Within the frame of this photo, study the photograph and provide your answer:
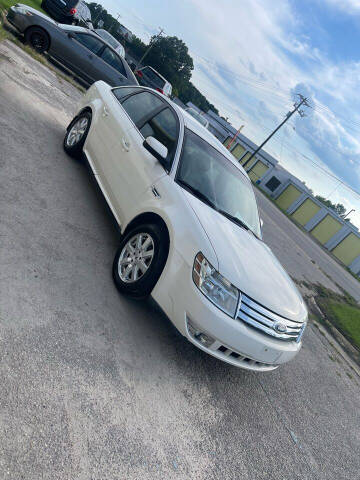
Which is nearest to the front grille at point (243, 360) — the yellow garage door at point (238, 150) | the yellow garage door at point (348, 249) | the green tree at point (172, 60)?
the yellow garage door at point (348, 249)

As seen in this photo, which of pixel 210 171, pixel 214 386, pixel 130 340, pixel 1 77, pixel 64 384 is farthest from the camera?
pixel 1 77

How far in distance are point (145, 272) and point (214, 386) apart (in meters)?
1.29

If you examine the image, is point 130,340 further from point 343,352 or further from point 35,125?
point 343,352

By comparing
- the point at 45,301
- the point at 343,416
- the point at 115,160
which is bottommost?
the point at 45,301

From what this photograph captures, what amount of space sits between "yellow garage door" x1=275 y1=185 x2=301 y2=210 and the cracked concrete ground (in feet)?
125

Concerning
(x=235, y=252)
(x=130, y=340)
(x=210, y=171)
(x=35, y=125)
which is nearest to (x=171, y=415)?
(x=130, y=340)

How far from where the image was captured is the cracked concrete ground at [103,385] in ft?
6.35

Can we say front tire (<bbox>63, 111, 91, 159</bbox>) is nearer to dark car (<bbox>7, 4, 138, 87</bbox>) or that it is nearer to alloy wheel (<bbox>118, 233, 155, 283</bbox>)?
alloy wheel (<bbox>118, 233, 155, 283</bbox>)

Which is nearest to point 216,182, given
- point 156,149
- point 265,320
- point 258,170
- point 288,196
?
point 156,149

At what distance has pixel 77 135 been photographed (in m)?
5.03

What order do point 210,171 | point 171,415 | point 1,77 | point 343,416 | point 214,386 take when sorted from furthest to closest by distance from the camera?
point 1,77 → point 343,416 → point 210,171 → point 214,386 → point 171,415

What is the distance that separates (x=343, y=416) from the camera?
4.21 metres

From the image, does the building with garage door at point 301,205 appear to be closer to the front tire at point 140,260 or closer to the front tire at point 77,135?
the front tire at point 77,135

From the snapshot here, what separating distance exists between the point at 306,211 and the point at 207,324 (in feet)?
126
